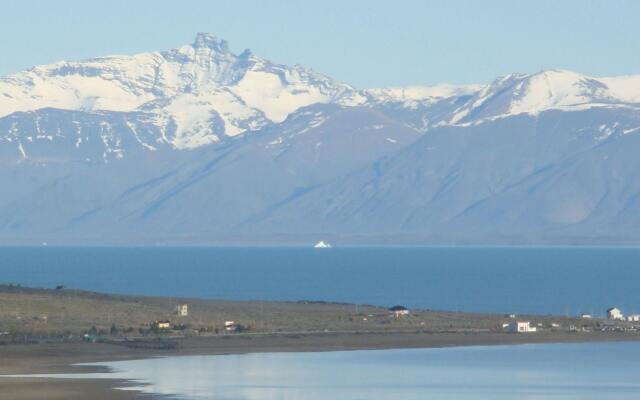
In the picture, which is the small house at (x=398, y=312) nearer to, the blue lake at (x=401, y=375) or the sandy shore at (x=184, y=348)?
the sandy shore at (x=184, y=348)

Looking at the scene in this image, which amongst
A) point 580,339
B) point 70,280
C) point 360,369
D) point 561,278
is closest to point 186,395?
point 360,369

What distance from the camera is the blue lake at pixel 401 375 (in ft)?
229

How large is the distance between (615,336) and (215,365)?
26580 mm

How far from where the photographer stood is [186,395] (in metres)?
68.4

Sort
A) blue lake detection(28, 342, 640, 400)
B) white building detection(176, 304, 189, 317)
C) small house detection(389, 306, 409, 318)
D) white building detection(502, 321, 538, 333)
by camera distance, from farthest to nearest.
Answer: small house detection(389, 306, 409, 318)
white building detection(176, 304, 189, 317)
white building detection(502, 321, 538, 333)
blue lake detection(28, 342, 640, 400)

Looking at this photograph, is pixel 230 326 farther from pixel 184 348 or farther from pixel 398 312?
pixel 398 312

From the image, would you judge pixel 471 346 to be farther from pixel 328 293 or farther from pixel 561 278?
pixel 561 278

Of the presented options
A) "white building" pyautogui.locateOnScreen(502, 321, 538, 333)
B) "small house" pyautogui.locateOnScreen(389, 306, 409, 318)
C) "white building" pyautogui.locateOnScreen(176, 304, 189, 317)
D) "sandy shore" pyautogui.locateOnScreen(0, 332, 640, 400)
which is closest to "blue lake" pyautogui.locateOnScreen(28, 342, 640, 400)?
"sandy shore" pyautogui.locateOnScreen(0, 332, 640, 400)

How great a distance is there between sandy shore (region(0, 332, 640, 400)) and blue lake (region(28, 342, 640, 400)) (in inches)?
83.5

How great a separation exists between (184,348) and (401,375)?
15.4m

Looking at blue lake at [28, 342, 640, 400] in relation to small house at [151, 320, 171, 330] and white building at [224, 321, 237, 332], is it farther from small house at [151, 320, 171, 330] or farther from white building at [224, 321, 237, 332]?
small house at [151, 320, 171, 330]

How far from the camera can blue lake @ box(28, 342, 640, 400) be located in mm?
69875

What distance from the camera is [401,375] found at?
76.8 meters

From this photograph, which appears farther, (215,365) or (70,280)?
(70,280)
